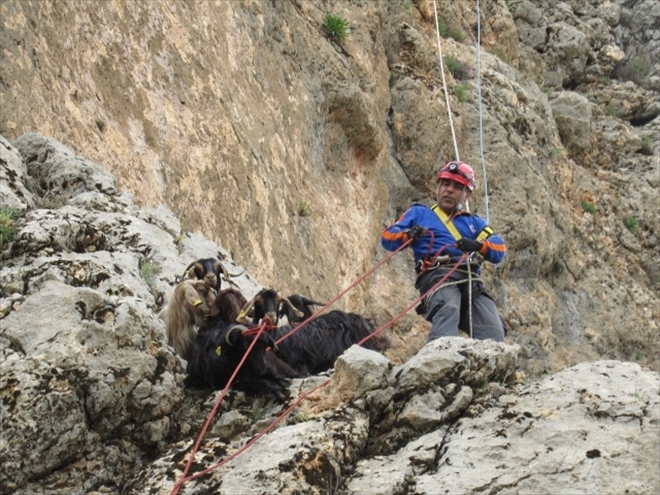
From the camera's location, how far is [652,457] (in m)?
3.70

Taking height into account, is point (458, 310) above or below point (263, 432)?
above

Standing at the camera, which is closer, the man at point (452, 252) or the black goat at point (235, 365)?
the black goat at point (235, 365)

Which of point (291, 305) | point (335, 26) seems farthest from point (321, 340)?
point (335, 26)

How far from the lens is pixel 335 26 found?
13133 mm

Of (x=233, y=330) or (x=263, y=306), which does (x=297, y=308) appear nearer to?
(x=263, y=306)

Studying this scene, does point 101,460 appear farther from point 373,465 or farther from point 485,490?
point 485,490

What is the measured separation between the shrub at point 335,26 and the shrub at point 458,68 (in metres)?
3.51

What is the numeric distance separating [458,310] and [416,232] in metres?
0.69

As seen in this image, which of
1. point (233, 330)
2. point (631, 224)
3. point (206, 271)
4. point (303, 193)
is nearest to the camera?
point (233, 330)

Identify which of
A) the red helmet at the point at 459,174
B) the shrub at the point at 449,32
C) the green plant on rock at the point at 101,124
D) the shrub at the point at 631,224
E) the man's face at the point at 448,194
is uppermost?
the shrub at the point at 449,32

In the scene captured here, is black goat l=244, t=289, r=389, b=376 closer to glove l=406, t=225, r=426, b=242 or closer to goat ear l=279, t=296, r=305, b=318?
goat ear l=279, t=296, r=305, b=318

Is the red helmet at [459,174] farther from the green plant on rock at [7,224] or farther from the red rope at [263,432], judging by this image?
the green plant on rock at [7,224]

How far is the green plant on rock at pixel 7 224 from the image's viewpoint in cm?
499

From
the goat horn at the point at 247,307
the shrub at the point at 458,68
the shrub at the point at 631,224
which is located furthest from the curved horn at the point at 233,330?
the shrub at the point at 631,224
